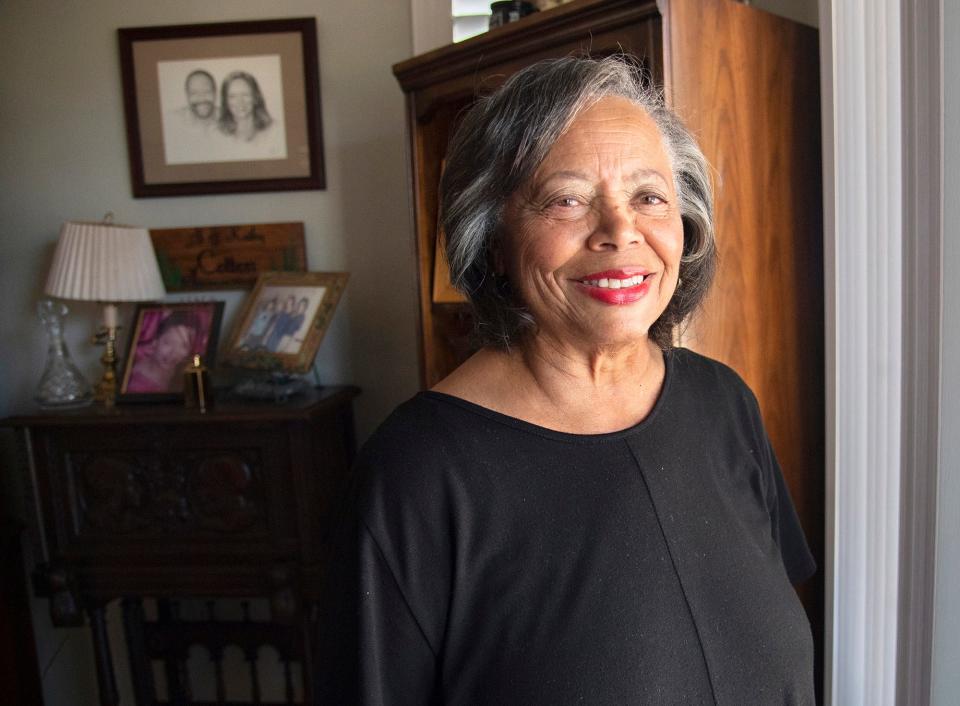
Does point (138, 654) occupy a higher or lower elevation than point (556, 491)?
lower

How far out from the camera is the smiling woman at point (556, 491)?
0.82 meters

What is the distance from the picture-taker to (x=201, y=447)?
1.79m

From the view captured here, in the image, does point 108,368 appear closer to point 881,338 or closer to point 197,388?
point 197,388

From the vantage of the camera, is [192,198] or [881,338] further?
[192,198]

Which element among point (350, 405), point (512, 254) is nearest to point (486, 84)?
point (512, 254)

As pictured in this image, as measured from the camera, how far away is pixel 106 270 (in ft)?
6.44

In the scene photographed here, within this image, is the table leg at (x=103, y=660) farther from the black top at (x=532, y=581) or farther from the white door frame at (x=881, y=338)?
the white door frame at (x=881, y=338)

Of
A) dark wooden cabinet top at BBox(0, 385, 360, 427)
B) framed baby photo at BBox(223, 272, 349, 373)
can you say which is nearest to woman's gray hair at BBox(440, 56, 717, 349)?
dark wooden cabinet top at BBox(0, 385, 360, 427)

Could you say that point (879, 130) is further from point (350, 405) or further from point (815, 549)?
point (350, 405)

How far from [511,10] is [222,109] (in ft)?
3.66

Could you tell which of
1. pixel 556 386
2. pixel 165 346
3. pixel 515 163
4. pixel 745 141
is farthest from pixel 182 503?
pixel 745 141

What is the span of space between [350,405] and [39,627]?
4.33ft

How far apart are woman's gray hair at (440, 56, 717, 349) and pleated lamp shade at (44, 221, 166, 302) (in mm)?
1404

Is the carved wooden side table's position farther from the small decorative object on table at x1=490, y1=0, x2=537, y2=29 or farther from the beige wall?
the small decorative object on table at x1=490, y1=0, x2=537, y2=29
